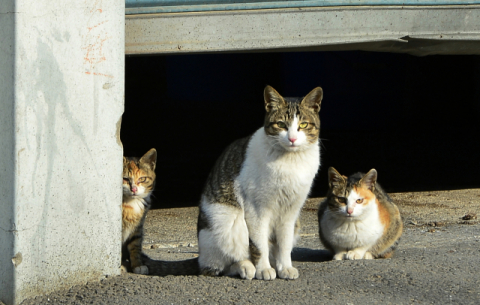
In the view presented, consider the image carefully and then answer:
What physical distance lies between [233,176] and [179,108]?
34.0 ft

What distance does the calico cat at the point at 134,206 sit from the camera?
4016 millimetres

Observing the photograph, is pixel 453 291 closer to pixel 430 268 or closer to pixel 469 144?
pixel 430 268

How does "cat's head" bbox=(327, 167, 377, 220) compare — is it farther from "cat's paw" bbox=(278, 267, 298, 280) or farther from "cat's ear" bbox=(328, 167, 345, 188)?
"cat's paw" bbox=(278, 267, 298, 280)

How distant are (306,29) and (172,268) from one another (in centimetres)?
252

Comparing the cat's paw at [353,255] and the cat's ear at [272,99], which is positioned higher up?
the cat's ear at [272,99]

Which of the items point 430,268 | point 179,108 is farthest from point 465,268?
point 179,108

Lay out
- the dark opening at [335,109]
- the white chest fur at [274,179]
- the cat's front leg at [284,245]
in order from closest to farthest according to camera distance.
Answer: the white chest fur at [274,179]
the cat's front leg at [284,245]
the dark opening at [335,109]

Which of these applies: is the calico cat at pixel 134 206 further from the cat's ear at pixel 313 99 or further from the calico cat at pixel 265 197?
the cat's ear at pixel 313 99

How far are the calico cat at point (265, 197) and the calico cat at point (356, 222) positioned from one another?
0.69 meters

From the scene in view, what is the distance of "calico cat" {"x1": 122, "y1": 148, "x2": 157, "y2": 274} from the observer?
4.02m

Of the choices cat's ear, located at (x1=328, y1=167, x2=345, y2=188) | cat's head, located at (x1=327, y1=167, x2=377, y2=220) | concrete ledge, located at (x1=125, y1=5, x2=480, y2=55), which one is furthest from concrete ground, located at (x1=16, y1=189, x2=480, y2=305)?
concrete ledge, located at (x1=125, y1=5, x2=480, y2=55)

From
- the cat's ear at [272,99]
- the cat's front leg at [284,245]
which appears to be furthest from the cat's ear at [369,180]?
the cat's ear at [272,99]

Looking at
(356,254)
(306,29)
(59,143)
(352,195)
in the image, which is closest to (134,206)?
(59,143)

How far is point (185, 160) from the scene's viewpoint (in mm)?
9484
